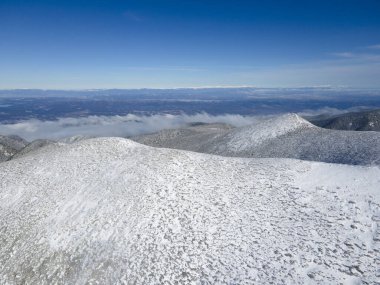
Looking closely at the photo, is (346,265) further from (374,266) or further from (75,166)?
(75,166)

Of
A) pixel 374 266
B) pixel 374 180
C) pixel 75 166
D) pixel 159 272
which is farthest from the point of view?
pixel 75 166

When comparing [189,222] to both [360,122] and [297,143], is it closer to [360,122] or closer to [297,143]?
[297,143]

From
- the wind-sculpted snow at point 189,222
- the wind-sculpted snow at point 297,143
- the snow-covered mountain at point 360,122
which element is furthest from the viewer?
the snow-covered mountain at point 360,122

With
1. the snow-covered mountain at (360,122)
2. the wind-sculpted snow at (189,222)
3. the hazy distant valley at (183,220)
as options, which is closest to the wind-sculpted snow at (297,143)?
the hazy distant valley at (183,220)

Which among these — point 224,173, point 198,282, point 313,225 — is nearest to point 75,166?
point 224,173

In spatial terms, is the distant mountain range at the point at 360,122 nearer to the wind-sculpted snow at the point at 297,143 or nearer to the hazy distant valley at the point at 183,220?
the wind-sculpted snow at the point at 297,143

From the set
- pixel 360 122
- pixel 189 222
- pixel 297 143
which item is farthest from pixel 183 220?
pixel 360 122
